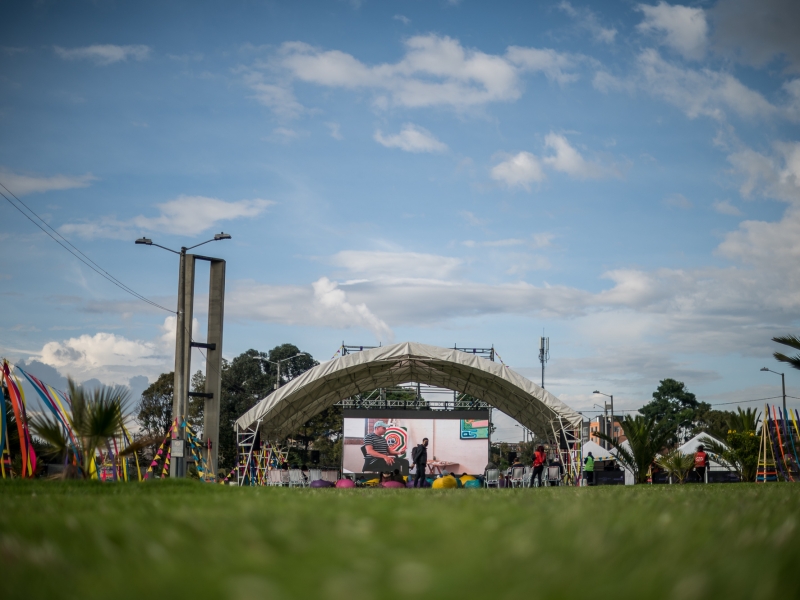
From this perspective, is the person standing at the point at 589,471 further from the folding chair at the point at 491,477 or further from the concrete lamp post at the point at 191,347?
the concrete lamp post at the point at 191,347

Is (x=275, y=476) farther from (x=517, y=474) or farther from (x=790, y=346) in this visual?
(x=790, y=346)

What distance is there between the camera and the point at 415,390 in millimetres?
40000

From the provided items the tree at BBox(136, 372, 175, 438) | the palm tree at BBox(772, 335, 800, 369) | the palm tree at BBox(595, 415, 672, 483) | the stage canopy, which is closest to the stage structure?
the stage canopy

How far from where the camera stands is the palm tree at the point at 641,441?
22.9 metres

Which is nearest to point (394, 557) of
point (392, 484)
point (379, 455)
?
point (392, 484)

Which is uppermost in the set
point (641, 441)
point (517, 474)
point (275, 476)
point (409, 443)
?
point (641, 441)

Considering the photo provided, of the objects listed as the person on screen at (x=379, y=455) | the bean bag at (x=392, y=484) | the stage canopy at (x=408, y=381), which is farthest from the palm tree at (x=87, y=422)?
the person on screen at (x=379, y=455)

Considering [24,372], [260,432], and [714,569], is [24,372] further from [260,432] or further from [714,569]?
[260,432]

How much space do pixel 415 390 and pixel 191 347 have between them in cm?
1698

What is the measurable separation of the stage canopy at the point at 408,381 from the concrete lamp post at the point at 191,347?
2582 millimetres

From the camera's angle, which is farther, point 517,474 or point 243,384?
point 243,384

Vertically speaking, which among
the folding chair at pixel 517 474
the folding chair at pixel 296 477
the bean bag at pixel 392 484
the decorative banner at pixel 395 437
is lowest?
the folding chair at pixel 296 477

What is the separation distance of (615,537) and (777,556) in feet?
1.80

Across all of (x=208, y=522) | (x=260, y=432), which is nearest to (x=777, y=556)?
(x=208, y=522)
